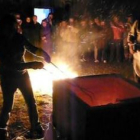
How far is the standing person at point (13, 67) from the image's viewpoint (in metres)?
4.73

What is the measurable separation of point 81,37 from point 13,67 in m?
7.15

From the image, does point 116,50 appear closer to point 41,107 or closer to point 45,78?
point 45,78

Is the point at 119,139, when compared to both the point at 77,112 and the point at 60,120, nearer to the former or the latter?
the point at 77,112

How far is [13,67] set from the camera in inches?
189

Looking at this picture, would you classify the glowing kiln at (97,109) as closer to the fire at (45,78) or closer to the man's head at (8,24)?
the man's head at (8,24)

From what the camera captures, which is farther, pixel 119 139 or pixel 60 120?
pixel 60 120

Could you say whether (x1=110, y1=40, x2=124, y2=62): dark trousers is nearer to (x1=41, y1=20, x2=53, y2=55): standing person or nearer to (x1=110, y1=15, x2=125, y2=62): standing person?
(x1=110, y1=15, x2=125, y2=62): standing person

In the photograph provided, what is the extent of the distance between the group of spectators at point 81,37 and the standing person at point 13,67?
20.5 feet

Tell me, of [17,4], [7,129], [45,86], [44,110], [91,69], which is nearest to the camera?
[7,129]

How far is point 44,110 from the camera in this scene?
650 cm

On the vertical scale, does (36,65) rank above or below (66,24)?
below

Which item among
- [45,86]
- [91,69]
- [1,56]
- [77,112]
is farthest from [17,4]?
[77,112]

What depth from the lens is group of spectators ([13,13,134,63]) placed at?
11.3m

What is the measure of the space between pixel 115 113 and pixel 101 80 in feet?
3.43
